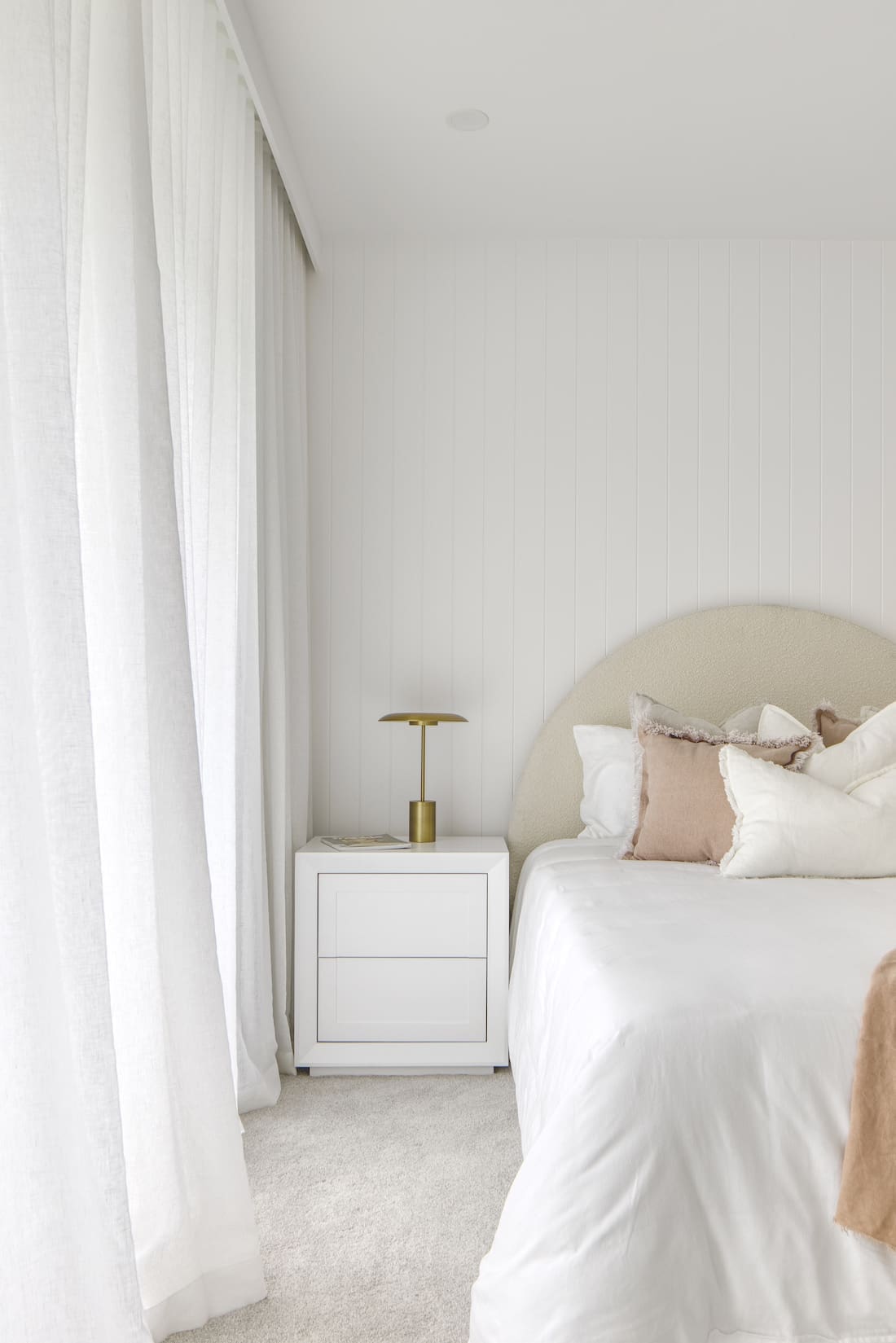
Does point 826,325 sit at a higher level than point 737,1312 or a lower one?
higher

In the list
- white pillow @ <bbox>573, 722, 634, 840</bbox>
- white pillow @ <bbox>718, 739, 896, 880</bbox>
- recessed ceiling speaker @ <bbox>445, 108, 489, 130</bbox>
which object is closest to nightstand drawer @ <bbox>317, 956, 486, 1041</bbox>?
white pillow @ <bbox>573, 722, 634, 840</bbox>

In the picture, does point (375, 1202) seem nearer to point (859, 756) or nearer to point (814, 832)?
point (814, 832)

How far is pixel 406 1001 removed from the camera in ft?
9.32

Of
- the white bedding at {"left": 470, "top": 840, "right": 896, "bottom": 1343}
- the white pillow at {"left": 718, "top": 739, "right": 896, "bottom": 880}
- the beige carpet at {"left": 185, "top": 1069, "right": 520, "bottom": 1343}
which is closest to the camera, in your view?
the white bedding at {"left": 470, "top": 840, "right": 896, "bottom": 1343}

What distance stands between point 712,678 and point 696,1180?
2.06 metres

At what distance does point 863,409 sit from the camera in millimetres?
3361

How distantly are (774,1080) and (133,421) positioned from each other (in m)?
1.39

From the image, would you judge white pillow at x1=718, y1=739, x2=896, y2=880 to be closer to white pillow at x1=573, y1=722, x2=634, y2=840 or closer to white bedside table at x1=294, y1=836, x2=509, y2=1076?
white pillow at x1=573, y1=722, x2=634, y2=840

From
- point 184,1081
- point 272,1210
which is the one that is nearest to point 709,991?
point 184,1081

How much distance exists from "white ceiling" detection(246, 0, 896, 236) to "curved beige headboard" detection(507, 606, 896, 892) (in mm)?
1301

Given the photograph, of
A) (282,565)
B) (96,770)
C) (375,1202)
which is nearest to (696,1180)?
(375,1202)

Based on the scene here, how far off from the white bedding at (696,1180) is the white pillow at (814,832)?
2.50 feet

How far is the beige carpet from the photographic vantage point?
1670 mm

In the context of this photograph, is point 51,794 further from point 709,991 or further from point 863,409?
point 863,409
